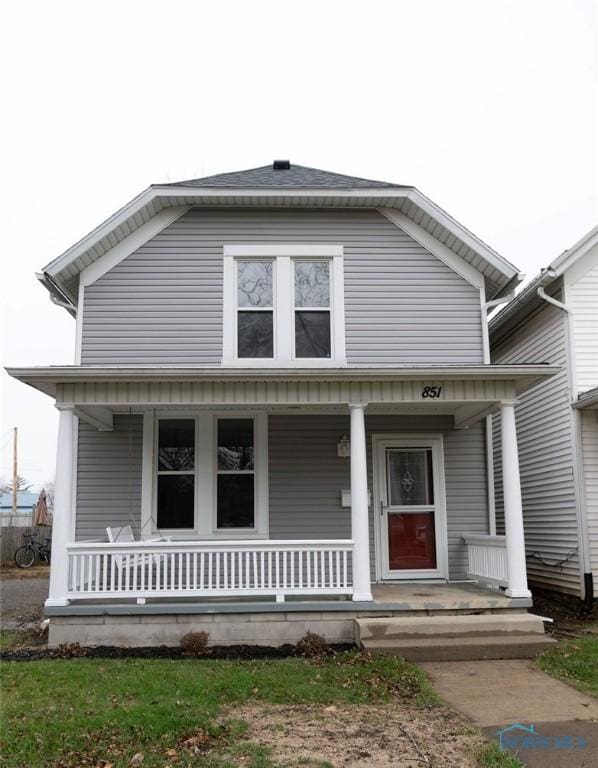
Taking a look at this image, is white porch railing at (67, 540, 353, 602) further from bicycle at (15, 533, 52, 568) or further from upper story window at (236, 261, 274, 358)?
bicycle at (15, 533, 52, 568)

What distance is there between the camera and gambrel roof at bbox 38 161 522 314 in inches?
378

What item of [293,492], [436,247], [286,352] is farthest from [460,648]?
[436,247]

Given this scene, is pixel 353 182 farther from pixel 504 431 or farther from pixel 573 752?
pixel 573 752

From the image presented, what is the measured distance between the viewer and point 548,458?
1118cm

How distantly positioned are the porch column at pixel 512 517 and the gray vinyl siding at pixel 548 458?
1853 mm

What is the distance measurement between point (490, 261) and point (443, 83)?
501 centimetres

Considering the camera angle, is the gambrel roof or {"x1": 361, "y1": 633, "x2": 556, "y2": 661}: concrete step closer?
{"x1": 361, "y1": 633, "x2": 556, "y2": 661}: concrete step

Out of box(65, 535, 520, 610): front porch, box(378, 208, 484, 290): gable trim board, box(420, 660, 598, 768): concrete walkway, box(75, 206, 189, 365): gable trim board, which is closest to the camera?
box(420, 660, 598, 768): concrete walkway

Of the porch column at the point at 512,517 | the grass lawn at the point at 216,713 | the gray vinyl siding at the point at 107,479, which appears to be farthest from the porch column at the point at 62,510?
the porch column at the point at 512,517

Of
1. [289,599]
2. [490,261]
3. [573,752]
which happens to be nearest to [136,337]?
[289,599]

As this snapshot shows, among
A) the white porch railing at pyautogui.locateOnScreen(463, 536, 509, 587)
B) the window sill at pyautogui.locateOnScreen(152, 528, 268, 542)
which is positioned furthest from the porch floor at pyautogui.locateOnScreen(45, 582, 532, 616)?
the window sill at pyautogui.locateOnScreen(152, 528, 268, 542)

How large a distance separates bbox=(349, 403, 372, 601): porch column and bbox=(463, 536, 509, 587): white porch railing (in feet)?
5.79

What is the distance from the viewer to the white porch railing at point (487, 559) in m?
8.60

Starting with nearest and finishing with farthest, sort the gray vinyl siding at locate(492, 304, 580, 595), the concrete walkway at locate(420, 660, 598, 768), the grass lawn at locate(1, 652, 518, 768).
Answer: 1. the grass lawn at locate(1, 652, 518, 768)
2. the concrete walkway at locate(420, 660, 598, 768)
3. the gray vinyl siding at locate(492, 304, 580, 595)
